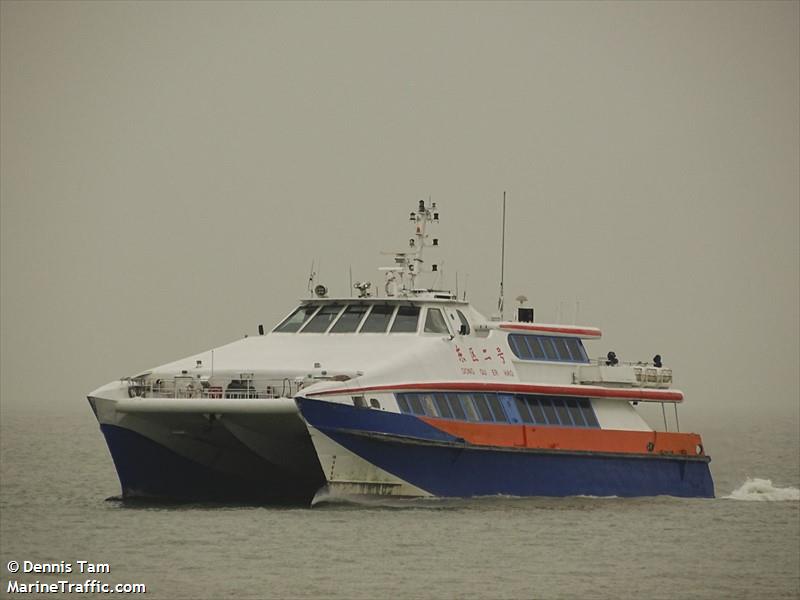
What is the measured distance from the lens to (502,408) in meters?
37.3

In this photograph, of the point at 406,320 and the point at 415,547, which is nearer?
the point at 415,547

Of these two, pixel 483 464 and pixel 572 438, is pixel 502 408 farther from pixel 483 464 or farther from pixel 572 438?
pixel 572 438

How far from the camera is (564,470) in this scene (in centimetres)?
3812

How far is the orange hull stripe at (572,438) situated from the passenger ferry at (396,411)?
39 mm

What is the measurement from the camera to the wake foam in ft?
142

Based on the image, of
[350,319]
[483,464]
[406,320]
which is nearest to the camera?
[483,464]

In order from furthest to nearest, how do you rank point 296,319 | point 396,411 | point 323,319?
1. point 296,319
2. point 323,319
3. point 396,411

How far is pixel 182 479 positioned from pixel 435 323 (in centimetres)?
590

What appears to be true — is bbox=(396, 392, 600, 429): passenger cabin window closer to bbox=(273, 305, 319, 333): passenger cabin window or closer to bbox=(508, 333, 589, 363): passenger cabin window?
bbox=(508, 333, 589, 363): passenger cabin window

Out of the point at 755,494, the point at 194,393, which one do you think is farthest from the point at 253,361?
the point at 755,494

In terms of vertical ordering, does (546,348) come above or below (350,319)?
below

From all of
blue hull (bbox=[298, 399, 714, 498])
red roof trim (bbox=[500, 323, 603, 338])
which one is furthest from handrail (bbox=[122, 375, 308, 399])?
red roof trim (bbox=[500, 323, 603, 338])

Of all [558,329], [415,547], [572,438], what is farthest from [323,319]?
[415,547]

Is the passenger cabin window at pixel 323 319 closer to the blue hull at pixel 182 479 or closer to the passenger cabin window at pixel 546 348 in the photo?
the blue hull at pixel 182 479
